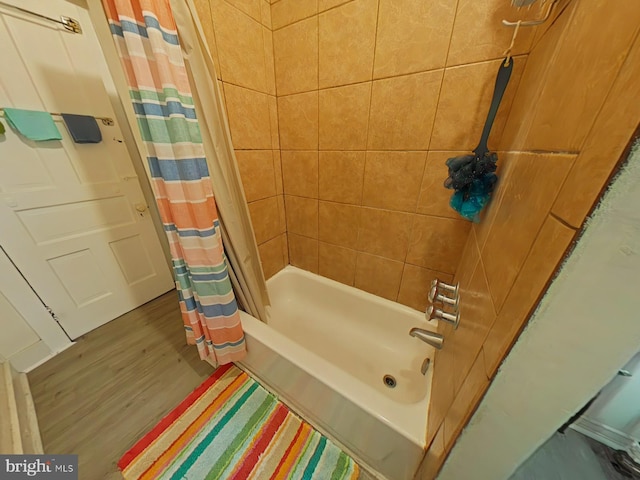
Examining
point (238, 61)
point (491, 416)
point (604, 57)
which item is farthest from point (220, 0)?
point (491, 416)

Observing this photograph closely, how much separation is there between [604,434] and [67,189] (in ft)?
8.41

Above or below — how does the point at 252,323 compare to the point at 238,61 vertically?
below

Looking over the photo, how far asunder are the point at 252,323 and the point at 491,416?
37.1 inches

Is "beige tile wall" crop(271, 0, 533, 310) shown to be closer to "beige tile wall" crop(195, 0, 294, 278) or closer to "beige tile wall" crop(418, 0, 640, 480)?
"beige tile wall" crop(195, 0, 294, 278)

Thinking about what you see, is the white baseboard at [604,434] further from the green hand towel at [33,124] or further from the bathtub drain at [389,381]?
the green hand towel at [33,124]

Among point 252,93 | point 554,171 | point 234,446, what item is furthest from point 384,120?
point 234,446

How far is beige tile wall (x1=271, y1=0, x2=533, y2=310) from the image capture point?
778 mm

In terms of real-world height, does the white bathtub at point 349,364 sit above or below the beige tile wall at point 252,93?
below

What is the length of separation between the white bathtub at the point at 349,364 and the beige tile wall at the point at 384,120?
0.63 feet

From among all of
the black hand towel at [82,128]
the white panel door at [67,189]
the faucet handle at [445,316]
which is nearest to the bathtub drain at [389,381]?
the faucet handle at [445,316]

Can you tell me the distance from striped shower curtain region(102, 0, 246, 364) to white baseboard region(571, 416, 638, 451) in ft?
4.14

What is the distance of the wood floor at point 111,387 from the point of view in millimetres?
895

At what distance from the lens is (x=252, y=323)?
3.38ft

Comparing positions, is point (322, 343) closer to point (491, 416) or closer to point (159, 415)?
point (159, 415)
